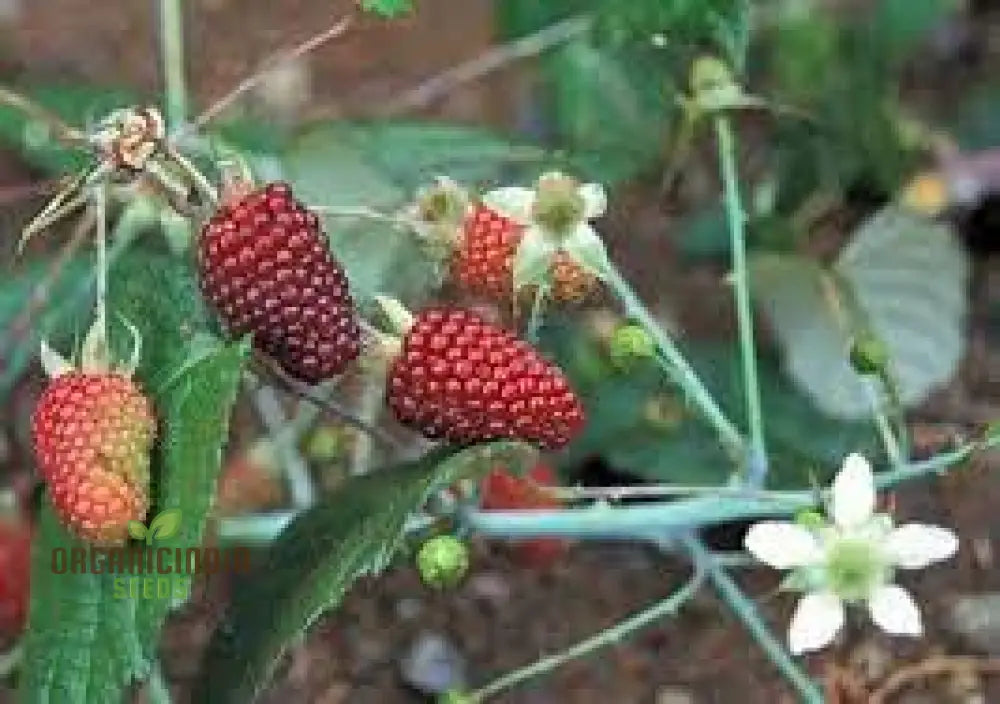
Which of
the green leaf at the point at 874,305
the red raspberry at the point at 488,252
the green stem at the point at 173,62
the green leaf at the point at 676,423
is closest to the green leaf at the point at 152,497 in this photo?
the red raspberry at the point at 488,252

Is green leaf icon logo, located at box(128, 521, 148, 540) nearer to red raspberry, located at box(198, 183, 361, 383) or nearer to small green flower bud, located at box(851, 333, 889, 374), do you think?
red raspberry, located at box(198, 183, 361, 383)

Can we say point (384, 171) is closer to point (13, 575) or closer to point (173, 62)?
point (173, 62)

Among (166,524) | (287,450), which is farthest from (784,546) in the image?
(287,450)

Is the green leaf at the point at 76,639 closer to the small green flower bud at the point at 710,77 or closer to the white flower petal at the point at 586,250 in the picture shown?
the white flower petal at the point at 586,250

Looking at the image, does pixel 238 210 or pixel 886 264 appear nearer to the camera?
pixel 238 210

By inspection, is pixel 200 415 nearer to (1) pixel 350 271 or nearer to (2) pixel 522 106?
(1) pixel 350 271

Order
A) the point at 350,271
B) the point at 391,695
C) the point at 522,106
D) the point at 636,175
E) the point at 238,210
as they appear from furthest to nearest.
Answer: the point at 522,106, the point at 636,175, the point at 391,695, the point at 350,271, the point at 238,210

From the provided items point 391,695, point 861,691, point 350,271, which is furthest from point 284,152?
point 861,691

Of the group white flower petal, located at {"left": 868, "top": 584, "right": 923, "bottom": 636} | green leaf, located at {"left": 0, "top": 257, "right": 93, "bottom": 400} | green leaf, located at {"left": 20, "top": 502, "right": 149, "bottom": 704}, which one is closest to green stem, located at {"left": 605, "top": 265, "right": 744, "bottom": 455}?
white flower petal, located at {"left": 868, "top": 584, "right": 923, "bottom": 636}
